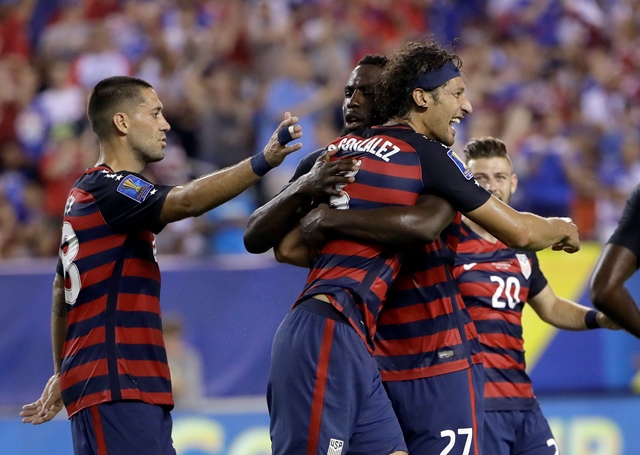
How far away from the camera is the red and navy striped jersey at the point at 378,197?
419cm

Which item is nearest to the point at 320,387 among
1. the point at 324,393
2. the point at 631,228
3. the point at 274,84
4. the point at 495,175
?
the point at 324,393

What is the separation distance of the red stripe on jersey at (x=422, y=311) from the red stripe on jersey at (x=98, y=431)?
1372 mm

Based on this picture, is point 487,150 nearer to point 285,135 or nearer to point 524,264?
point 524,264

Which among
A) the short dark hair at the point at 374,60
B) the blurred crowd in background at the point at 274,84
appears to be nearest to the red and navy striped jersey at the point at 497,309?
the short dark hair at the point at 374,60

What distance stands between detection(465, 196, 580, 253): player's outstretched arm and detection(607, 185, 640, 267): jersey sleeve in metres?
0.71

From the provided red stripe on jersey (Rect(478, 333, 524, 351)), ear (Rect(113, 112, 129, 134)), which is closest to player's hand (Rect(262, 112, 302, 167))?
ear (Rect(113, 112, 129, 134))

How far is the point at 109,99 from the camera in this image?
185 inches

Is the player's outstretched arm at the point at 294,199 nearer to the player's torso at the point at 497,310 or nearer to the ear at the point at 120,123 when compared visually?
the ear at the point at 120,123

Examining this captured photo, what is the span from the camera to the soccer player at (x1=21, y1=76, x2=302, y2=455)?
4312mm

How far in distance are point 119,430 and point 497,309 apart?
7.16 feet

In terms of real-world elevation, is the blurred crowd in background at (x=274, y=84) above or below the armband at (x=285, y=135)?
above

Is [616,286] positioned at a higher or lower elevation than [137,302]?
lower

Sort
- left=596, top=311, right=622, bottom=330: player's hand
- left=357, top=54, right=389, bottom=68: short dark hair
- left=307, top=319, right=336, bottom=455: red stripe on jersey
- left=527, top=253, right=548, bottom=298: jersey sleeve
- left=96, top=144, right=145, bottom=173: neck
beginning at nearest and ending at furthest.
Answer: left=307, top=319, right=336, bottom=455: red stripe on jersey
left=96, top=144, right=145, bottom=173: neck
left=357, top=54, right=389, bottom=68: short dark hair
left=596, top=311, right=622, bottom=330: player's hand
left=527, top=253, right=548, bottom=298: jersey sleeve

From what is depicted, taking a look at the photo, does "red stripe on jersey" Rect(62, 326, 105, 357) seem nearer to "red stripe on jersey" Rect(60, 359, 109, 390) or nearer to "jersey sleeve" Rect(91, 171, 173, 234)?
"red stripe on jersey" Rect(60, 359, 109, 390)
